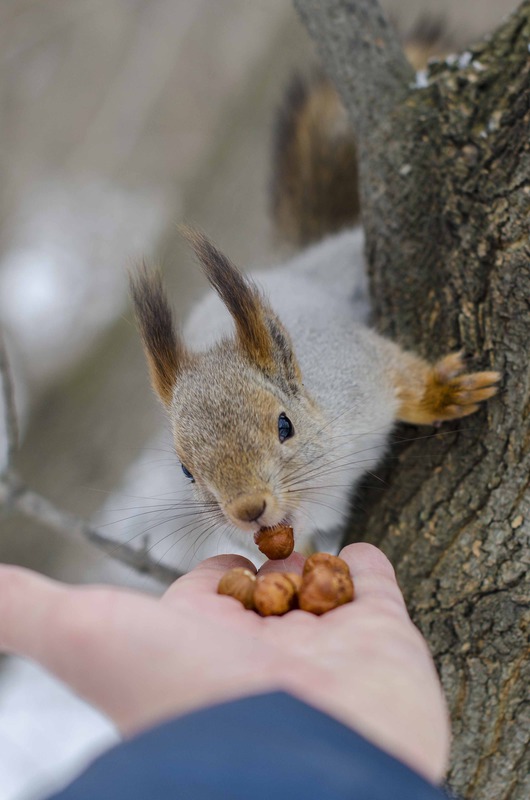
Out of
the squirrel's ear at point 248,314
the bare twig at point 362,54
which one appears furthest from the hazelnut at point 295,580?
the bare twig at point 362,54

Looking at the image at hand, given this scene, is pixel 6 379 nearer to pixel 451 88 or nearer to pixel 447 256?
pixel 447 256

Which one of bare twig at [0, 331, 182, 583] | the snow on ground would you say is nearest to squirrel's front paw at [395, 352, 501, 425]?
bare twig at [0, 331, 182, 583]

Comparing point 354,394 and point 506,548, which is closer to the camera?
point 506,548

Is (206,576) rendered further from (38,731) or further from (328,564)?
(38,731)

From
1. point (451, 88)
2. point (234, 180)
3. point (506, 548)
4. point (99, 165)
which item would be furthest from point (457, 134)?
point (99, 165)

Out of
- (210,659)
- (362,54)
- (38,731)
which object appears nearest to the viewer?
(210,659)

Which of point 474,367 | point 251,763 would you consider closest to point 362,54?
point 474,367

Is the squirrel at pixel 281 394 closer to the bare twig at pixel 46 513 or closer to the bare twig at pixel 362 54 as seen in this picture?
the bare twig at pixel 46 513
